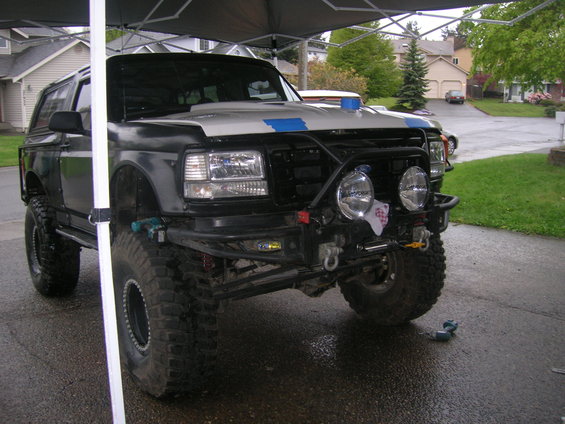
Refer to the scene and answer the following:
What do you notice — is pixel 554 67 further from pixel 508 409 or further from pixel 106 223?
pixel 106 223

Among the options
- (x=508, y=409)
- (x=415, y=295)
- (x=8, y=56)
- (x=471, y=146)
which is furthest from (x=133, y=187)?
(x=8, y=56)

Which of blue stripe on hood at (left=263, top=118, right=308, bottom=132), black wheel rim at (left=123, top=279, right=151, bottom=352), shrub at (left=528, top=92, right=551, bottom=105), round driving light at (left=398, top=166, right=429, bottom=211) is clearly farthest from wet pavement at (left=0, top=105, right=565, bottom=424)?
shrub at (left=528, top=92, right=551, bottom=105)

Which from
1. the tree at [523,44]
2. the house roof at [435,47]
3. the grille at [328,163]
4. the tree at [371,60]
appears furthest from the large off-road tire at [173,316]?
the house roof at [435,47]

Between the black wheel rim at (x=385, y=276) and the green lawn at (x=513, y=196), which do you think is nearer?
the black wheel rim at (x=385, y=276)

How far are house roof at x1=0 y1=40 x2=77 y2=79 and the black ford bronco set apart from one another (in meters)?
32.3

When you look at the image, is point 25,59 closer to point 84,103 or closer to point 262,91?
point 84,103

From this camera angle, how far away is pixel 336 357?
4.00 m

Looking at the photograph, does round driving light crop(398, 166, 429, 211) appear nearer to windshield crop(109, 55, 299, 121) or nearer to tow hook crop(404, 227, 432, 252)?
tow hook crop(404, 227, 432, 252)

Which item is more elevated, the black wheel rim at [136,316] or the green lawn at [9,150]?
the green lawn at [9,150]

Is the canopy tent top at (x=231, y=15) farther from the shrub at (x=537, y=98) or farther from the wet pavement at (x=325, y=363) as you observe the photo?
the shrub at (x=537, y=98)

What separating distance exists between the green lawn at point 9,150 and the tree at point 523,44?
15.7 meters

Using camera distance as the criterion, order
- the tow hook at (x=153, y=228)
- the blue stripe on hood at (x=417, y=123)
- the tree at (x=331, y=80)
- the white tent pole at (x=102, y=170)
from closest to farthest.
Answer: the white tent pole at (x=102, y=170)
the tow hook at (x=153, y=228)
the blue stripe on hood at (x=417, y=123)
the tree at (x=331, y=80)

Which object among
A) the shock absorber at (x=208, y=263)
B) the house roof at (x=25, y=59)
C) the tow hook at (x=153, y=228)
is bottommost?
the shock absorber at (x=208, y=263)

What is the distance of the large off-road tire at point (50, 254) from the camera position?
16.8 feet
